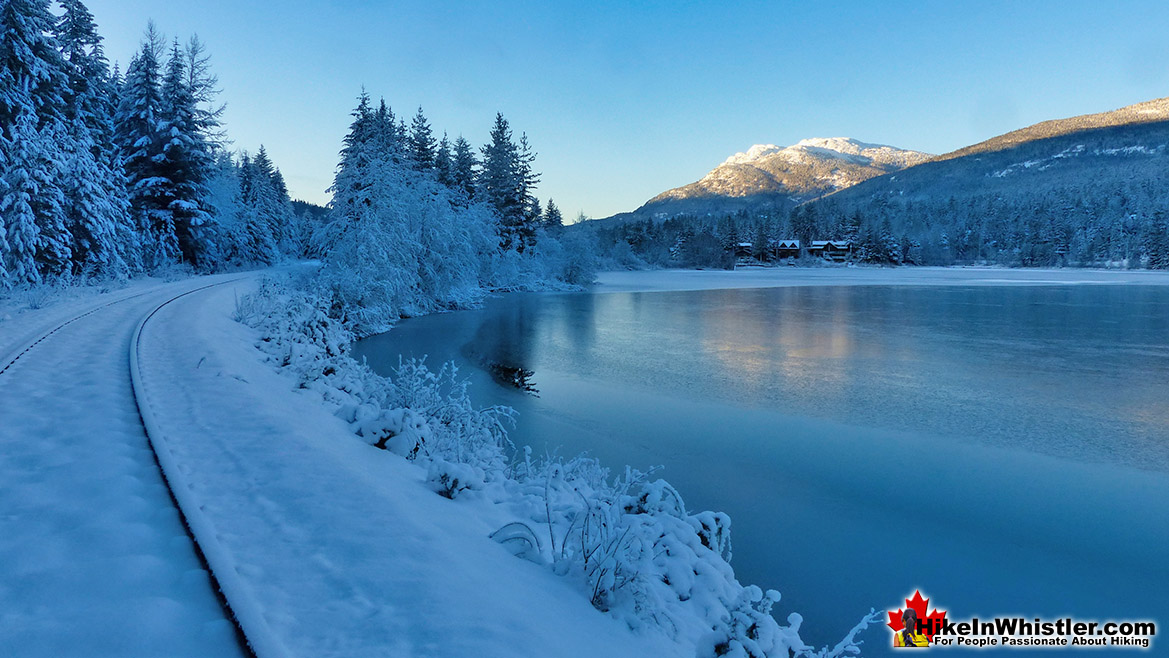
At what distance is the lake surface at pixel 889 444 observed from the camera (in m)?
5.69

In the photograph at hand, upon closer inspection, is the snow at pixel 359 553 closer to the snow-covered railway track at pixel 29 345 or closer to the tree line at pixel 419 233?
the snow-covered railway track at pixel 29 345

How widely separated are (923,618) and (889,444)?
4644 mm

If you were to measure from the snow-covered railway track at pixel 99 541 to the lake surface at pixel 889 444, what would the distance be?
4.58m

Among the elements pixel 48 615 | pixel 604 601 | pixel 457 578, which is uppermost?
pixel 48 615

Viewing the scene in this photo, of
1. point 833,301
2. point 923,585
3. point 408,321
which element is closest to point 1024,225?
point 833,301

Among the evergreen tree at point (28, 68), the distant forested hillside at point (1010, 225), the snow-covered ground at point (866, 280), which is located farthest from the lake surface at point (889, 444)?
the distant forested hillside at point (1010, 225)

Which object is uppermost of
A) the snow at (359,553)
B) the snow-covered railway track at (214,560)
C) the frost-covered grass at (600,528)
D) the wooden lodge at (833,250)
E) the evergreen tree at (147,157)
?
the evergreen tree at (147,157)

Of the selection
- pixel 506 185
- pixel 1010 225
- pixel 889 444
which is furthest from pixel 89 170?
pixel 1010 225

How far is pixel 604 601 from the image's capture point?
359 centimetres

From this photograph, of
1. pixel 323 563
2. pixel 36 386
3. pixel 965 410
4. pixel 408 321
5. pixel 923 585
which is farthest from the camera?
pixel 408 321

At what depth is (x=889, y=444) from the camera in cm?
928

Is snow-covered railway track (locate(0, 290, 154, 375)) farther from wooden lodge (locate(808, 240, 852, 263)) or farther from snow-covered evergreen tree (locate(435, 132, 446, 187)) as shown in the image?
wooden lodge (locate(808, 240, 852, 263))

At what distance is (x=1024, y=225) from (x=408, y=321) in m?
122

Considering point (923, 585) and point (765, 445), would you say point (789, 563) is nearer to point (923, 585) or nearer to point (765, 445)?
point (923, 585)
